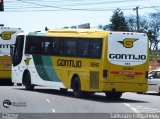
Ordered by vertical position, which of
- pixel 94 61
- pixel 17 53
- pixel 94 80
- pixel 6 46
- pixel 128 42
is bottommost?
pixel 94 80

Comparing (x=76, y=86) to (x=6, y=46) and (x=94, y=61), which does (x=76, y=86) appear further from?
(x=6, y=46)

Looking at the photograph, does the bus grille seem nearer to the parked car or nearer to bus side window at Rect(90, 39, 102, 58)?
bus side window at Rect(90, 39, 102, 58)

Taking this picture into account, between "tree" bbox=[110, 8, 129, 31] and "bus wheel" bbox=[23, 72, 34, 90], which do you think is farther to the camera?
"tree" bbox=[110, 8, 129, 31]

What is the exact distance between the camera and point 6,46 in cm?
3875

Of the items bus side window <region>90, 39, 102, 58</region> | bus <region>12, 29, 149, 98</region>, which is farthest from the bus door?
bus side window <region>90, 39, 102, 58</region>

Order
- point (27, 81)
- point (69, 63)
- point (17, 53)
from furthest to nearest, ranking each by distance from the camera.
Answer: point (17, 53)
point (27, 81)
point (69, 63)

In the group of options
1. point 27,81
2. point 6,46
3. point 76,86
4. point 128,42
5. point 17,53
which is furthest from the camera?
point 6,46

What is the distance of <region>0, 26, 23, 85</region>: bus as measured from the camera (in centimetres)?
3859

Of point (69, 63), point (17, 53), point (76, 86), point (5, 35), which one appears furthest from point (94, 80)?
point (5, 35)

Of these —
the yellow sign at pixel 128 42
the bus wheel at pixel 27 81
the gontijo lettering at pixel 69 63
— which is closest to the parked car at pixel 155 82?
the gontijo lettering at pixel 69 63

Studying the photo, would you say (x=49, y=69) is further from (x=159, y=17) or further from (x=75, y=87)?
(x=159, y=17)

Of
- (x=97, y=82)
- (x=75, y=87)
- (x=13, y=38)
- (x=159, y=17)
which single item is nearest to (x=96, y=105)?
(x=97, y=82)

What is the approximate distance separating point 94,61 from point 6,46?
43.0 ft

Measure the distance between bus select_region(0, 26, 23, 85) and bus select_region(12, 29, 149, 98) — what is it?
23.9 feet
